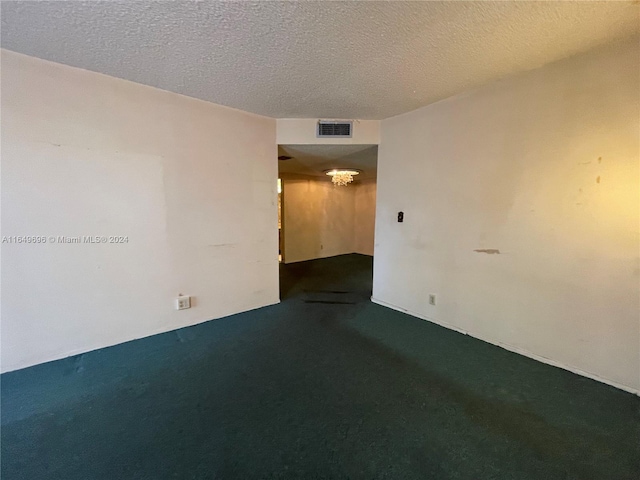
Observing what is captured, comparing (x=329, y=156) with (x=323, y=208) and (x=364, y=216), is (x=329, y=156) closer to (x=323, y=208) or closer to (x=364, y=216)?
(x=323, y=208)

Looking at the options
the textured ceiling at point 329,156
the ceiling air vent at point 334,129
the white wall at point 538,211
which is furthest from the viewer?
the textured ceiling at point 329,156

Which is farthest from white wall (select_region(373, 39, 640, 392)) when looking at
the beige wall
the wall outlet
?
the beige wall

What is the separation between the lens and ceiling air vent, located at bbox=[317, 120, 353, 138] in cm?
327

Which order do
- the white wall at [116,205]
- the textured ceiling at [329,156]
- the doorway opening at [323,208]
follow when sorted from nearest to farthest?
the white wall at [116,205]
the textured ceiling at [329,156]
the doorway opening at [323,208]

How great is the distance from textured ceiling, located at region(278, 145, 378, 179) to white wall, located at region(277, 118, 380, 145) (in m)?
0.12

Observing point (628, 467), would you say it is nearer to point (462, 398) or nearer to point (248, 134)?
point (462, 398)

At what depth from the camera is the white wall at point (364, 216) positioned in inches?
289

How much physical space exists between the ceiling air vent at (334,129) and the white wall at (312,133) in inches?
1.8

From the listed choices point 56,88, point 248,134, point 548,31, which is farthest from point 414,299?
point 56,88

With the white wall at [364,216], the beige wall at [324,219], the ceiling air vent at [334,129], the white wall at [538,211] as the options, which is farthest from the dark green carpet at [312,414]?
the white wall at [364,216]

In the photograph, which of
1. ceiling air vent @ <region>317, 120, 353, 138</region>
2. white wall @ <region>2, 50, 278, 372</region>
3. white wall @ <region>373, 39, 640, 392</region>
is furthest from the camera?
ceiling air vent @ <region>317, 120, 353, 138</region>

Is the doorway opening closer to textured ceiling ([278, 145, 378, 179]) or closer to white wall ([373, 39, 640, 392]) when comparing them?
textured ceiling ([278, 145, 378, 179])

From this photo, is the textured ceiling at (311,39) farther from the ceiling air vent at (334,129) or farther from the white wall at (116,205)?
the ceiling air vent at (334,129)

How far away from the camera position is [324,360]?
219 centimetres
